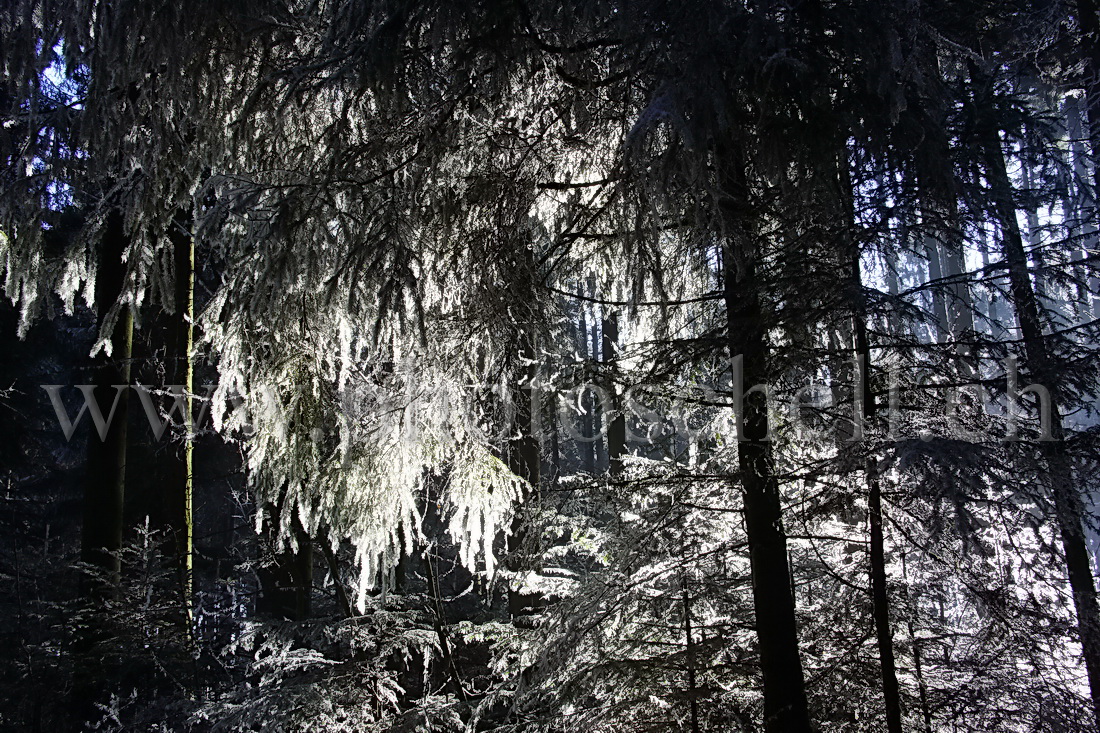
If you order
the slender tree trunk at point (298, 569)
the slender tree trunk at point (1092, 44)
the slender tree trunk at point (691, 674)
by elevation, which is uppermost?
the slender tree trunk at point (1092, 44)

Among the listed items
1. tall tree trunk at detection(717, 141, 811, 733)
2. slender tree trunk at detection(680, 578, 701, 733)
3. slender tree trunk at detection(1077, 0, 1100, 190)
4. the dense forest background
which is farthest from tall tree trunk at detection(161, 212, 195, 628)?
slender tree trunk at detection(1077, 0, 1100, 190)

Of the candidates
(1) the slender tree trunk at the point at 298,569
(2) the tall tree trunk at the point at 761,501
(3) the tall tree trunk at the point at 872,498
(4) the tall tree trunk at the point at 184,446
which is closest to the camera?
(3) the tall tree trunk at the point at 872,498

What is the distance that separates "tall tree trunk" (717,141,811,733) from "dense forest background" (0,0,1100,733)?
0.02 m

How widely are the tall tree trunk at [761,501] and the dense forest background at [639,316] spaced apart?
0.06 feet

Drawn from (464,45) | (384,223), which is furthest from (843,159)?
(384,223)

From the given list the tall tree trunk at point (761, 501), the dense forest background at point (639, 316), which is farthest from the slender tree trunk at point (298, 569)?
the tall tree trunk at point (761, 501)

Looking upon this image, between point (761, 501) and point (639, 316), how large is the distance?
63.5 inches

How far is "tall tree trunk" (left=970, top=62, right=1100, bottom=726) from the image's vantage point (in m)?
2.85

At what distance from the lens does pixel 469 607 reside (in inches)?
493

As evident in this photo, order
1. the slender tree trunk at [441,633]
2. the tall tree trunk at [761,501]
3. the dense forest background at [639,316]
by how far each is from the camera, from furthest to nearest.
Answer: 1. the slender tree trunk at [441,633]
2. the tall tree trunk at [761,501]
3. the dense forest background at [639,316]

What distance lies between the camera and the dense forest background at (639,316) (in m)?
2.80

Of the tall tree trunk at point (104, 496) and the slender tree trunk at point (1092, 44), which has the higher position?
the slender tree trunk at point (1092, 44)

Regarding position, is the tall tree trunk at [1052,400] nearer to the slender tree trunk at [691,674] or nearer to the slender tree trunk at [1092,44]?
the slender tree trunk at [1092,44]

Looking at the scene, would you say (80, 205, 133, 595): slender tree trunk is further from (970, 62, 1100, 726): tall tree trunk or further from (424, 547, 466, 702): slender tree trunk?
(970, 62, 1100, 726): tall tree trunk
